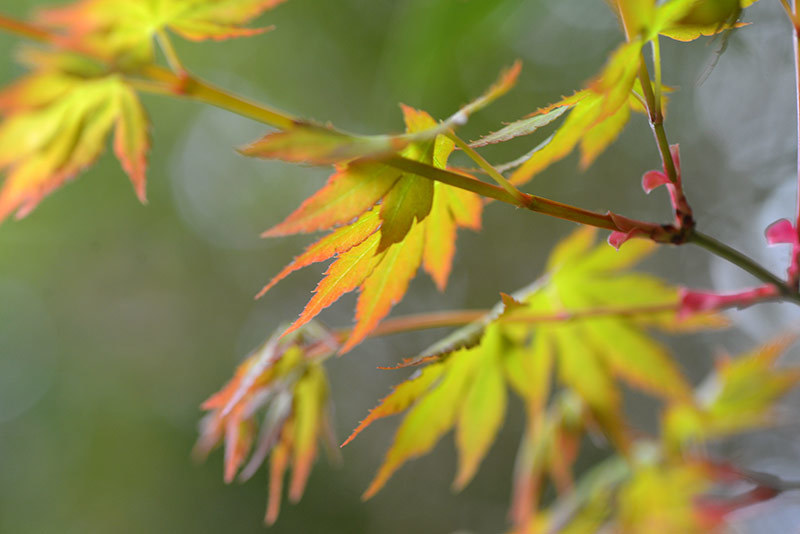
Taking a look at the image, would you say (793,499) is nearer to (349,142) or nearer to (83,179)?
(349,142)

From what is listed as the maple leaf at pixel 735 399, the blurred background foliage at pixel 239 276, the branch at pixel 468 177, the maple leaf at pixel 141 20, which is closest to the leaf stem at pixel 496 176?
the branch at pixel 468 177

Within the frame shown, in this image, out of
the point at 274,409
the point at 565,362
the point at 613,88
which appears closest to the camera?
the point at 613,88

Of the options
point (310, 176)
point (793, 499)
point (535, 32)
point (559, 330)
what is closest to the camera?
point (793, 499)

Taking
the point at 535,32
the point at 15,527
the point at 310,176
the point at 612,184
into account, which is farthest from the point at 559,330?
the point at 15,527

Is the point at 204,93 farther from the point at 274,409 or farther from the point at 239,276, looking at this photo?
the point at 239,276

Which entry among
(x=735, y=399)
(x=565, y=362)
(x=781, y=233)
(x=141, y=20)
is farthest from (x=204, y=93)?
(x=735, y=399)

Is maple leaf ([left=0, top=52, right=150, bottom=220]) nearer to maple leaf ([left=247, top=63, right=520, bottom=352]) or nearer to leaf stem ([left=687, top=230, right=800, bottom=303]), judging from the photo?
maple leaf ([left=247, top=63, right=520, bottom=352])

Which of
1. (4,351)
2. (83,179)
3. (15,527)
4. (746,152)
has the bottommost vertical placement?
(15,527)
